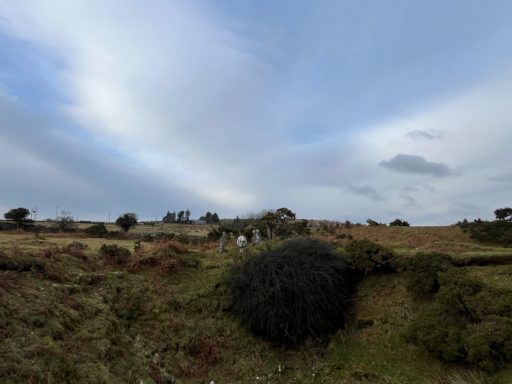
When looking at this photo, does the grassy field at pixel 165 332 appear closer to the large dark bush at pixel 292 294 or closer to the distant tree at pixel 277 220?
the large dark bush at pixel 292 294

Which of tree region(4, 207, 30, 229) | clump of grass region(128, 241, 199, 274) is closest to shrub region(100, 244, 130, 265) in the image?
clump of grass region(128, 241, 199, 274)

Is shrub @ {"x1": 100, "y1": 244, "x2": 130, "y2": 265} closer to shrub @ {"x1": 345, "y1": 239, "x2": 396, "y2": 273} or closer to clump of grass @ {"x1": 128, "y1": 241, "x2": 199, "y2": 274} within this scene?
clump of grass @ {"x1": 128, "y1": 241, "x2": 199, "y2": 274}

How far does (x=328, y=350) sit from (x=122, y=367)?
4.61 m

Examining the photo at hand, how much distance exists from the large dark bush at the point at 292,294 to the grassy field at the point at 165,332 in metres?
0.37

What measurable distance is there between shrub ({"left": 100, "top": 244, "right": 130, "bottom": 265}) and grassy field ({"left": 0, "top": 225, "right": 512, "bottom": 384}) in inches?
7.7

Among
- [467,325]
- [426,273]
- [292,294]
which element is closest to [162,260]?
[292,294]

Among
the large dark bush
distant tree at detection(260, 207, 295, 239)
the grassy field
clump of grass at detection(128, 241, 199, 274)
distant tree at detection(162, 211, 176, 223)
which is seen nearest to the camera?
the grassy field

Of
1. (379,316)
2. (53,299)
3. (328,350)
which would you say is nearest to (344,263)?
(379,316)

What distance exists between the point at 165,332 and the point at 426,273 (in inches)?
245

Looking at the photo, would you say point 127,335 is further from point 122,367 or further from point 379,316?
point 379,316

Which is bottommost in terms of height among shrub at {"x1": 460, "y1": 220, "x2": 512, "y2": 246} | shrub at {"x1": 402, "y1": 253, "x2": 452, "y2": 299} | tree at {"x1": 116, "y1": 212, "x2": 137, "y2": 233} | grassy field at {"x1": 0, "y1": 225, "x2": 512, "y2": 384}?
grassy field at {"x1": 0, "y1": 225, "x2": 512, "y2": 384}

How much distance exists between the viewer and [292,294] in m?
10.7

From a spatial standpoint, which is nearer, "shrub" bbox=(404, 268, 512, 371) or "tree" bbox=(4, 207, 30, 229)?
"shrub" bbox=(404, 268, 512, 371)

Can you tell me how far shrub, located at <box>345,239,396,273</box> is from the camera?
11.7 meters
